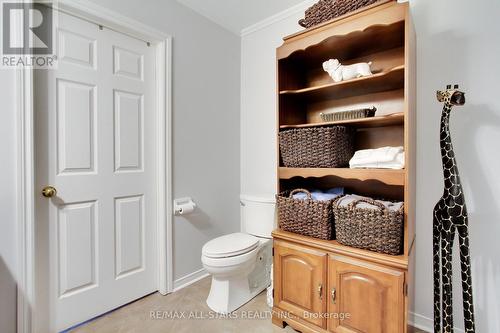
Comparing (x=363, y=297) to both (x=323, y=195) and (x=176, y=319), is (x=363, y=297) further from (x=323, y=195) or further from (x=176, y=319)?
(x=176, y=319)

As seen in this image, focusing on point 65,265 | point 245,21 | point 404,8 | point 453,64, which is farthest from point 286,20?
point 65,265

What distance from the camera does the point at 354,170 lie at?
4.62ft

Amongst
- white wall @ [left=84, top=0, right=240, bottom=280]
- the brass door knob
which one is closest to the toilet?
white wall @ [left=84, top=0, right=240, bottom=280]

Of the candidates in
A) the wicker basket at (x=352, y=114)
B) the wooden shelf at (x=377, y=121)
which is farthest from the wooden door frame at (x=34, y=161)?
the wicker basket at (x=352, y=114)

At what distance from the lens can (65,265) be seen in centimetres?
154

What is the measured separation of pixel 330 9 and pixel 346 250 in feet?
4.69

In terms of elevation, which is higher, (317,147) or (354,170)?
(317,147)

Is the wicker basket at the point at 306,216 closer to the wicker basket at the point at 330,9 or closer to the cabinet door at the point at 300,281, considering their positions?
the cabinet door at the point at 300,281

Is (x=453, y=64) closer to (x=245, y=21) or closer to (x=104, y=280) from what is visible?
(x=245, y=21)

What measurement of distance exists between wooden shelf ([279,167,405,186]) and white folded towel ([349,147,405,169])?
4cm

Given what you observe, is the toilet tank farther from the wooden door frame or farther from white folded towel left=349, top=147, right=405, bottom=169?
white folded towel left=349, top=147, right=405, bottom=169

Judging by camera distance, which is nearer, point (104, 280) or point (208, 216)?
point (104, 280)

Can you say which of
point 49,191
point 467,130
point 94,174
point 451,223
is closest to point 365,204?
point 451,223

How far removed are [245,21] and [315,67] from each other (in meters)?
0.90
